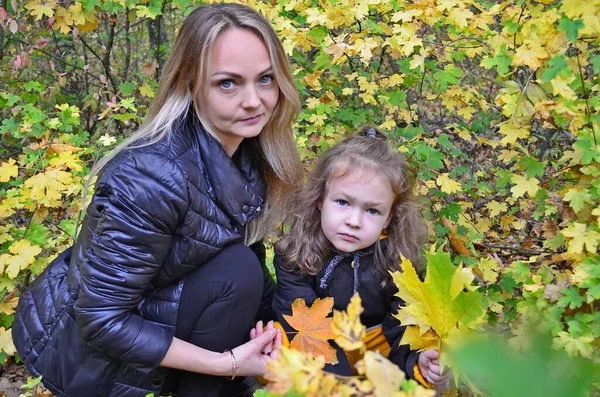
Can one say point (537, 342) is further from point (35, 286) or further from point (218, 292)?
point (35, 286)

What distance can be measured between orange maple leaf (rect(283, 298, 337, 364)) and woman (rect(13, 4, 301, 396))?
118 millimetres

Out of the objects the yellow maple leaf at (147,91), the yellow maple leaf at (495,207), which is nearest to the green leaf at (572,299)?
the yellow maple leaf at (495,207)

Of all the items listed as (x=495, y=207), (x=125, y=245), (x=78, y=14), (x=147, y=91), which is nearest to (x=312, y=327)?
(x=125, y=245)

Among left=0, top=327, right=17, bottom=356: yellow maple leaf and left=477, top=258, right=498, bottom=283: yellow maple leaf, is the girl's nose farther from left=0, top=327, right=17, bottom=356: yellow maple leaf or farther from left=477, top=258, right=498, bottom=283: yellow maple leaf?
left=0, top=327, right=17, bottom=356: yellow maple leaf

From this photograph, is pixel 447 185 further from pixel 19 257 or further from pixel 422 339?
pixel 19 257

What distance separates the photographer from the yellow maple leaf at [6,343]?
7.21 feet

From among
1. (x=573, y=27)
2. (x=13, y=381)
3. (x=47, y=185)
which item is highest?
(x=573, y=27)

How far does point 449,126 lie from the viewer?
3.11m

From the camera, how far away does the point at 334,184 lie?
6.84 ft

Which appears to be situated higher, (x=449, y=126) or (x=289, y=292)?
(x=449, y=126)

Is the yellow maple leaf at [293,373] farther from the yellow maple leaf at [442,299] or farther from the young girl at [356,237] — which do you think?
the young girl at [356,237]

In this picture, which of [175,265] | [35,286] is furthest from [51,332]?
[175,265]

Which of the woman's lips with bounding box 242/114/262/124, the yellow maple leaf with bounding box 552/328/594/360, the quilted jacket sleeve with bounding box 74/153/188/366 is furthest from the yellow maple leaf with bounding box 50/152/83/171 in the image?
the yellow maple leaf with bounding box 552/328/594/360

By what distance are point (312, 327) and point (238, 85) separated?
885 millimetres
